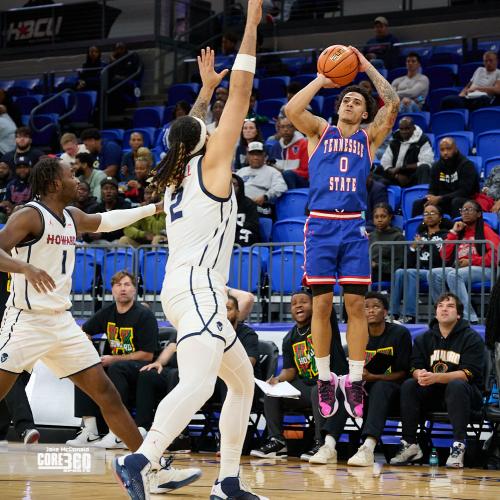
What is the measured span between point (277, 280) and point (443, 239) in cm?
185

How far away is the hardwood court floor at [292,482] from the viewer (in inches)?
262

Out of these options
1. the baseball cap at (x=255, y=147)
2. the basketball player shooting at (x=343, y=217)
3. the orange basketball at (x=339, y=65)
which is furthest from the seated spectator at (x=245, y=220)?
the orange basketball at (x=339, y=65)

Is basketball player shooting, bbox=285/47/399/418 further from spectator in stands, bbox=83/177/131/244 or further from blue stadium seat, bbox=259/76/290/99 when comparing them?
blue stadium seat, bbox=259/76/290/99

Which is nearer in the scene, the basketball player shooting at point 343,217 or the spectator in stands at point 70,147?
the basketball player shooting at point 343,217

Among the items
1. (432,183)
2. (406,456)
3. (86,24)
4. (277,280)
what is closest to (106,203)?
(277,280)

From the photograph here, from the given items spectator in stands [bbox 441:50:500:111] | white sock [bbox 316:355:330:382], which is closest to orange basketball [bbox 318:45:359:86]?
white sock [bbox 316:355:330:382]

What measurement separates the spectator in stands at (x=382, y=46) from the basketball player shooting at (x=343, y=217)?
32.6 feet

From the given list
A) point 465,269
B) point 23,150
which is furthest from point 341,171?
point 23,150

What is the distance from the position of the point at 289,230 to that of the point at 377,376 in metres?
3.07

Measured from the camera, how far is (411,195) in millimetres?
13086

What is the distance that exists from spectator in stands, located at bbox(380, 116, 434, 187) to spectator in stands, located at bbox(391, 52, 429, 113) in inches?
78.1

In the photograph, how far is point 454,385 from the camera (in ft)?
30.7

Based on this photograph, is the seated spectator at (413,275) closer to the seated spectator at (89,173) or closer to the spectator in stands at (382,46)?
the seated spectator at (89,173)

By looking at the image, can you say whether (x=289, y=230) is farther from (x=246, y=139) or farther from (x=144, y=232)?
(x=246, y=139)
